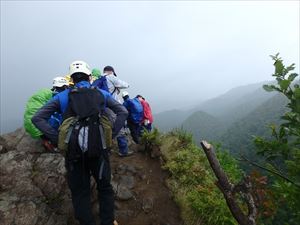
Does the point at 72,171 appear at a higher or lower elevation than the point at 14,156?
higher

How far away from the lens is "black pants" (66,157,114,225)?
527 cm

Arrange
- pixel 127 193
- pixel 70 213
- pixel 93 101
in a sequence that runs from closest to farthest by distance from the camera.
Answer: pixel 93 101
pixel 70 213
pixel 127 193

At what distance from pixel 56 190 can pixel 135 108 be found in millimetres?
4217

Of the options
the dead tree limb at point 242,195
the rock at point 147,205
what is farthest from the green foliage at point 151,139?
the dead tree limb at point 242,195

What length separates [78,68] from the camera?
→ 5.53 meters

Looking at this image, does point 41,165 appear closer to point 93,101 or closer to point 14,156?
point 14,156

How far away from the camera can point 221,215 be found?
625 cm

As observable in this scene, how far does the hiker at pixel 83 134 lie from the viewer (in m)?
4.95

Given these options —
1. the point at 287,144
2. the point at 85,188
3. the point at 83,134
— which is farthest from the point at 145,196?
the point at 287,144

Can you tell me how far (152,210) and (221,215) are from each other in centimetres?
150

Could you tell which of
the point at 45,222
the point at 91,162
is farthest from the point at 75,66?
the point at 45,222

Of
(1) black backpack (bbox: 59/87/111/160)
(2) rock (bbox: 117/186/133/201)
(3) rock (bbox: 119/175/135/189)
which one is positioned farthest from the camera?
Result: (3) rock (bbox: 119/175/135/189)

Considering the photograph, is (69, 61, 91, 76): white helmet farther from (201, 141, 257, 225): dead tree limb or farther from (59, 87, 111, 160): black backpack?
(201, 141, 257, 225): dead tree limb

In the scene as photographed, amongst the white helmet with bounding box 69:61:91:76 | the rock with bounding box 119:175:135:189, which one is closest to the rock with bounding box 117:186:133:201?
the rock with bounding box 119:175:135:189
